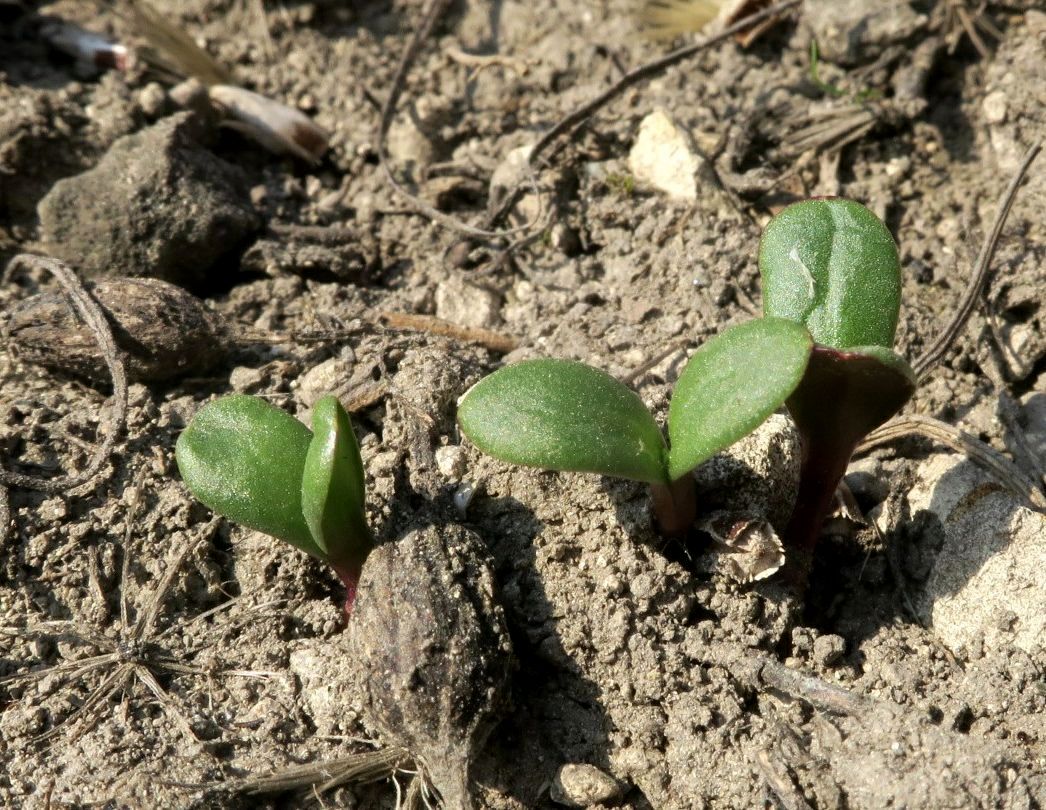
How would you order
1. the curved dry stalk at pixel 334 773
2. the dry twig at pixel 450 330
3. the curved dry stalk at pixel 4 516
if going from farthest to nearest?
the dry twig at pixel 450 330, the curved dry stalk at pixel 4 516, the curved dry stalk at pixel 334 773

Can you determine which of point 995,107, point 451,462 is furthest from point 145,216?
point 995,107

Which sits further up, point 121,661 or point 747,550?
point 747,550

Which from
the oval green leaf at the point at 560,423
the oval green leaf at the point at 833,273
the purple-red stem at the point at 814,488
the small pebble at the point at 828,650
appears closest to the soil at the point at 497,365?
the small pebble at the point at 828,650

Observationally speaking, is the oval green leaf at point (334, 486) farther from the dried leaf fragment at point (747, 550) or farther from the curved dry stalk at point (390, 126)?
the curved dry stalk at point (390, 126)

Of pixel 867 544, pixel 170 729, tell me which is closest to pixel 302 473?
pixel 170 729

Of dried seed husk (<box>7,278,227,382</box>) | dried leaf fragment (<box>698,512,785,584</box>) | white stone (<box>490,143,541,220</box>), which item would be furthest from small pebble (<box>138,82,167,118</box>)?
dried leaf fragment (<box>698,512,785,584</box>)

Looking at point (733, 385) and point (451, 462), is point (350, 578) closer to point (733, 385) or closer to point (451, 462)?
point (451, 462)
